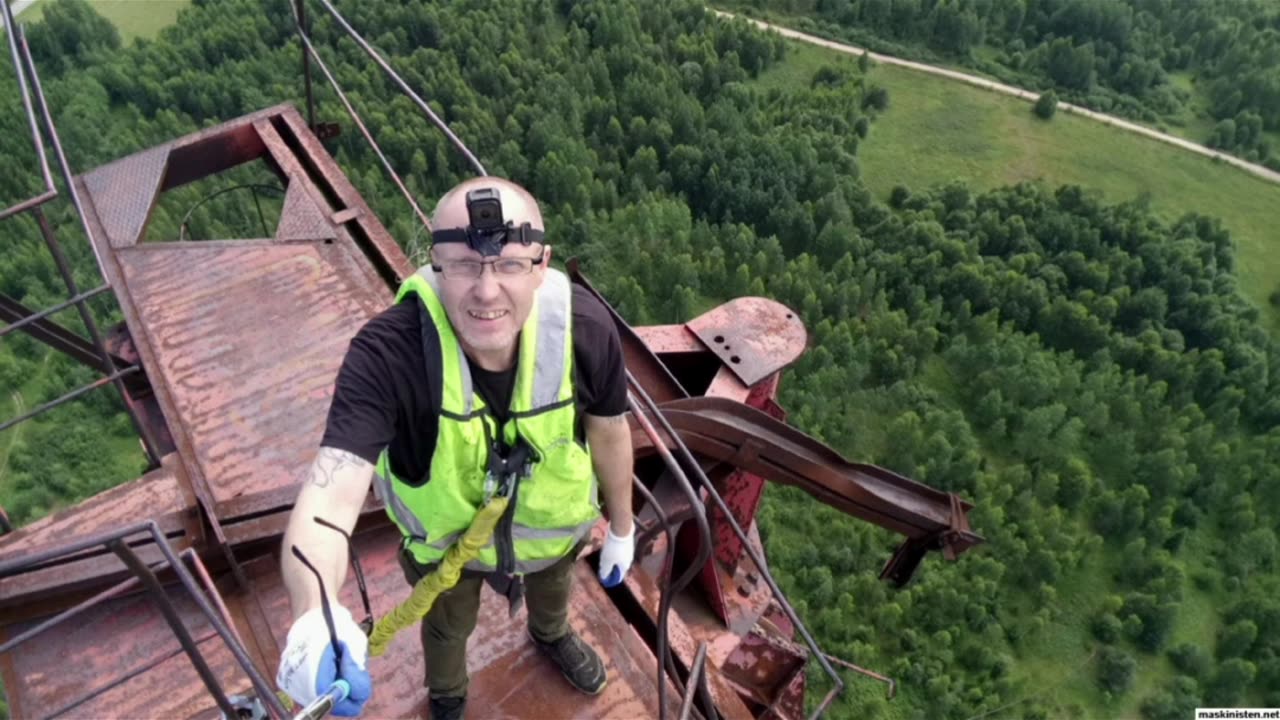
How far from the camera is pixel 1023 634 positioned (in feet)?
75.7

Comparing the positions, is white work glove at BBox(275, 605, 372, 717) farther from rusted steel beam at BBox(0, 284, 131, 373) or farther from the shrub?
the shrub

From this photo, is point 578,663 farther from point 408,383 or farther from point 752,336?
point 752,336

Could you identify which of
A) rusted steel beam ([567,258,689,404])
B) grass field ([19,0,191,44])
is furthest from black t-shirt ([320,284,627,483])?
grass field ([19,0,191,44])

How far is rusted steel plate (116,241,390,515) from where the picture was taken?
5.14 meters

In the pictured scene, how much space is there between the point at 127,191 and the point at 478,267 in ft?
16.5

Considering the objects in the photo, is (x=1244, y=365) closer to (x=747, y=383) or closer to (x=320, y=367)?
(x=747, y=383)

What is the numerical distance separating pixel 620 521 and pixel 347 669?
1554mm

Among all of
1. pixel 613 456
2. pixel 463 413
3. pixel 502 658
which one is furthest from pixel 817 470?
pixel 463 413

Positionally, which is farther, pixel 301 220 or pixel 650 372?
pixel 650 372

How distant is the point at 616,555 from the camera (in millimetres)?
4094

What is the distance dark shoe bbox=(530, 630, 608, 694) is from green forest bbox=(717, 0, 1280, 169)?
148 ft

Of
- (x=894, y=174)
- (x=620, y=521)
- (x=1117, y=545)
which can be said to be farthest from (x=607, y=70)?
(x=620, y=521)

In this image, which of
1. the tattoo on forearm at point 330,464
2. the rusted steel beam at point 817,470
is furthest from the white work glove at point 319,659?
the rusted steel beam at point 817,470

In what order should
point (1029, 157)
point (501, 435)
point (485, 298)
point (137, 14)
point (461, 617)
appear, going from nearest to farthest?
point (485, 298)
point (501, 435)
point (461, 617)
point (1029, 157)
point (137, 14)
